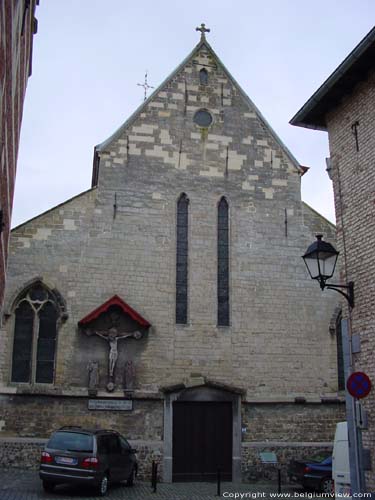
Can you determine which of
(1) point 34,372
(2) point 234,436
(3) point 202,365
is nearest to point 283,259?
(3) point 202,365

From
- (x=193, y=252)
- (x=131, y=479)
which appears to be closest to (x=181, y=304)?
(x=193, y=252)

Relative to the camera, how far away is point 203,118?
69.6 ft

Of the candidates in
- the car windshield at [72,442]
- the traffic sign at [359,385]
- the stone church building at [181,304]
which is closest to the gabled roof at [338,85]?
the traffic sign at [359,385]

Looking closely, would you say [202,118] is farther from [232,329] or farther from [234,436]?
[234,436]

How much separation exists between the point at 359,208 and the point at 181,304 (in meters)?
8.44

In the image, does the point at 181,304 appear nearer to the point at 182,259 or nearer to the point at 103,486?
the point at 182,259

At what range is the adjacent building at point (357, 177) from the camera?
11.2 metres

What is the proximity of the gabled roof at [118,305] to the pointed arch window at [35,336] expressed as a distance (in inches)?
38.3

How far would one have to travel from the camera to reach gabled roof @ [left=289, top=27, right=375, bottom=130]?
11.6 meters

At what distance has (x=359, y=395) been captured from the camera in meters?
8.73

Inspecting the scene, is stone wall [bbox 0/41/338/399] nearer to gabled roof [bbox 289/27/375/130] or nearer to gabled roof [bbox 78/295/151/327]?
gabled roof [bbox 78/295/151/327]

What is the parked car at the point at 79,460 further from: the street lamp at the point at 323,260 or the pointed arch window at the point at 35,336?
the street lamp at the point at 323,260

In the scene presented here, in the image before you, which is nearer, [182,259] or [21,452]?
[21,452]

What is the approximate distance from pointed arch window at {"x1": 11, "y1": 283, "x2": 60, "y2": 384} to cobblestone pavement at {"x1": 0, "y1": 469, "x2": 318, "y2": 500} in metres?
2.66
